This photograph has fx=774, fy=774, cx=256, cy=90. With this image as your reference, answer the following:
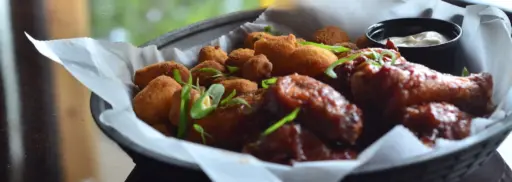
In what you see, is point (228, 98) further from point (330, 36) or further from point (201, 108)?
point (330, 36)

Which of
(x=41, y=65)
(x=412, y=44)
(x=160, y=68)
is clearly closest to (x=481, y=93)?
(x=412, y=44)

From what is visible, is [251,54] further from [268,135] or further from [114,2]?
[114,2]

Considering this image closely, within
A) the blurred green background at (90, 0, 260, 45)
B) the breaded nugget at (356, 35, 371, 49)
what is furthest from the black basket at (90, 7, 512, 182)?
the blurred green background at (90, 0, 260, 45)

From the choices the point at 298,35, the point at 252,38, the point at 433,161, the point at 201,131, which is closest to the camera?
the point at 433,161

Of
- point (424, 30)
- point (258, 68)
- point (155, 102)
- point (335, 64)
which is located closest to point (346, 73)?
point (335, 64)

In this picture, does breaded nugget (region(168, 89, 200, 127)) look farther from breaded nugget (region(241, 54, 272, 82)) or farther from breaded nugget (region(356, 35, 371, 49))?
breaded nugget (region(356, 35, 371, 49))

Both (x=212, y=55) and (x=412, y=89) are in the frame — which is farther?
(x=212, y=55)
